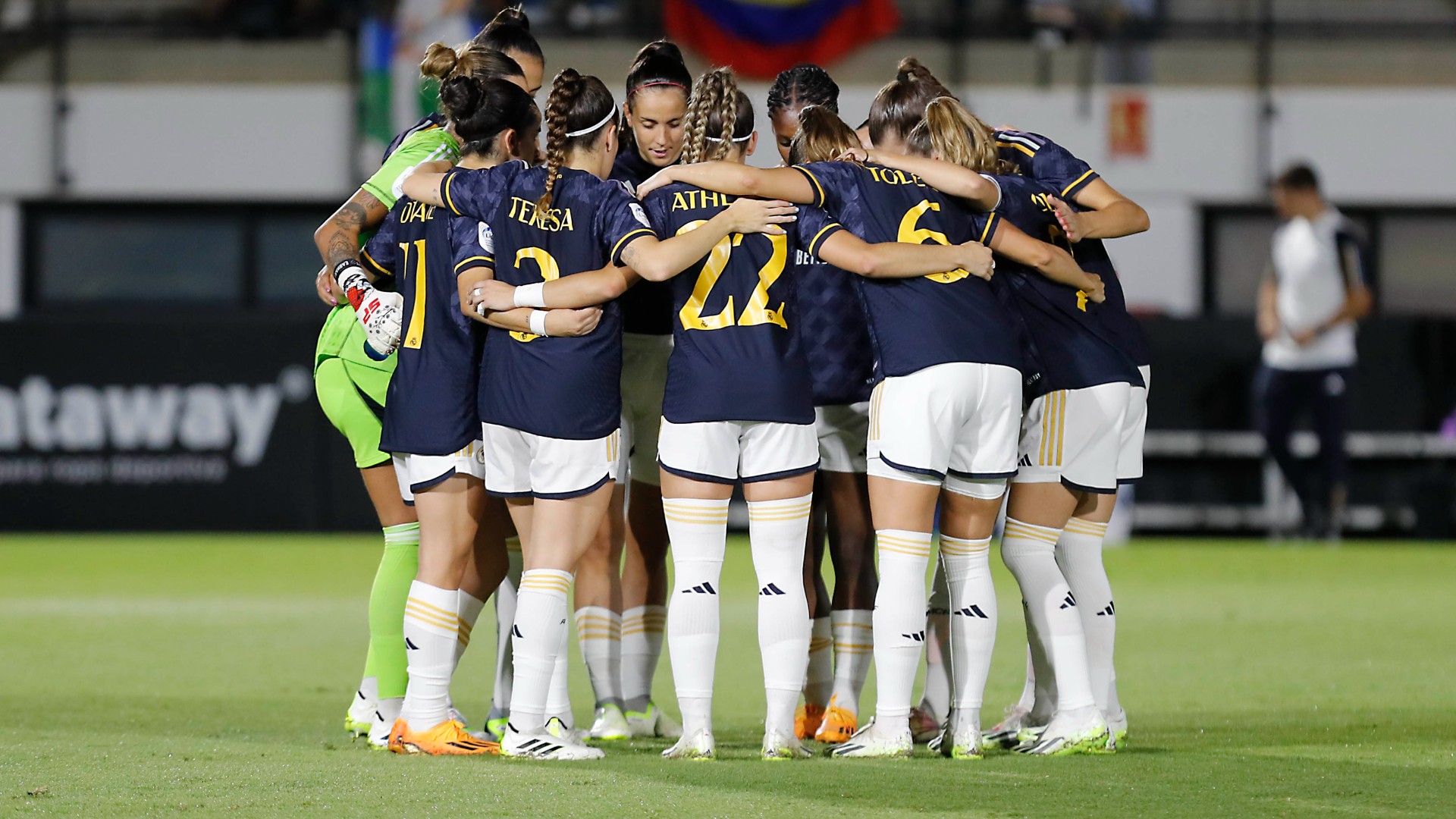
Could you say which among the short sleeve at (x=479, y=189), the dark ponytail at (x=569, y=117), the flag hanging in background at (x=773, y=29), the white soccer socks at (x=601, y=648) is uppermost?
the flag hanging in background at (x=773, y=29)

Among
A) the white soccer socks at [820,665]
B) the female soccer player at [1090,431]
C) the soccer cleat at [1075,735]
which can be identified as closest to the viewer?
the soccer cleat at [1075,735]

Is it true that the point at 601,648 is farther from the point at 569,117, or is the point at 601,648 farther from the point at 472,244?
the point at 569,117

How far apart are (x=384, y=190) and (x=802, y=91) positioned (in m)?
1.32

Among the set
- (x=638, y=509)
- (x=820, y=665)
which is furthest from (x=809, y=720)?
(x=638, y=509)

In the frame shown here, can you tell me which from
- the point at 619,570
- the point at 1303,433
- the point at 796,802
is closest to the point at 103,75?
the point at 1303,433

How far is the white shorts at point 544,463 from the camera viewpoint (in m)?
5.03

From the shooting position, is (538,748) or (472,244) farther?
(472,244)

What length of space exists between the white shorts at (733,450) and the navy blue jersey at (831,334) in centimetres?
47

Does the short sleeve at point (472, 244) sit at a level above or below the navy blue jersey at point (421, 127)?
below

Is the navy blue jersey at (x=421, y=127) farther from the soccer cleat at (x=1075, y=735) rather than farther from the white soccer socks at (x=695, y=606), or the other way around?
the soccer cleat at (x=1075, y=735)

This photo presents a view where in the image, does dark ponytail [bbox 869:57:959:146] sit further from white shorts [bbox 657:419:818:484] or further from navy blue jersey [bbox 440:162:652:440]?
white shorts [bbox 657:419:818:484]

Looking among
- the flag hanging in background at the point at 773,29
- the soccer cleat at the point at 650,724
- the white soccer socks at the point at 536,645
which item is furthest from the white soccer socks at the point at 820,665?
the flag hanging in background at the point at 773,29

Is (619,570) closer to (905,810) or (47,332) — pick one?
(905,810)

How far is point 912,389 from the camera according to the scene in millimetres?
4965
